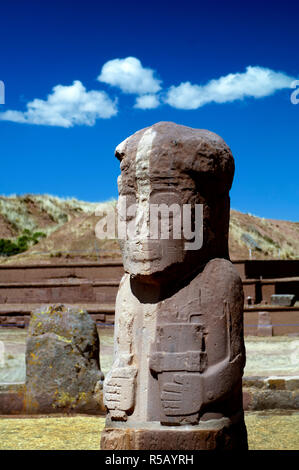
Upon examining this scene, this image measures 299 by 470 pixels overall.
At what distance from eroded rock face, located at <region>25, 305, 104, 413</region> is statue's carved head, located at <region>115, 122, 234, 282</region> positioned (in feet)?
9.06

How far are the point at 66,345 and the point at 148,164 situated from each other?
3.22 m

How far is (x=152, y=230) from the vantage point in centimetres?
338

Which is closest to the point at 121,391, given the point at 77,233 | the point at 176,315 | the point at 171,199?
the point at 176,315

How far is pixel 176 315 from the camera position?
3426mm

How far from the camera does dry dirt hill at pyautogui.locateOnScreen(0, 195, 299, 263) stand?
2006 centimetres

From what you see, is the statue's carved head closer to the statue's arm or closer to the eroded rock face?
the statue's arm

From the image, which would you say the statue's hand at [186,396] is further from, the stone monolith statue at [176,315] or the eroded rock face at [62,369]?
the eroded rock face at [62,369]

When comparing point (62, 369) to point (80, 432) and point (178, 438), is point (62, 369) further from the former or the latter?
point (178, 438)

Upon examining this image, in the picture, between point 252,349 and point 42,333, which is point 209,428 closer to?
point 42,333

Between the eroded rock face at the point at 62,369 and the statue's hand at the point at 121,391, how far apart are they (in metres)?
2.48

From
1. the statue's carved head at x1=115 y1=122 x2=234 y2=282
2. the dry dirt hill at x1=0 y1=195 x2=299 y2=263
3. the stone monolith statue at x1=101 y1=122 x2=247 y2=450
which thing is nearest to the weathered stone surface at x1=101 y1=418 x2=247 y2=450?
the stone monolith statue at x1=101 y1=122 x2=247 y2=450

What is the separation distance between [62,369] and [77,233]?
1635 cm
